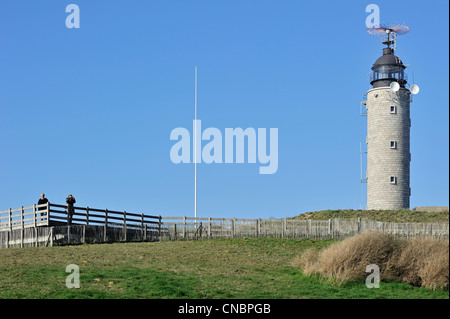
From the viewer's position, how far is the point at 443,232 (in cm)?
1872

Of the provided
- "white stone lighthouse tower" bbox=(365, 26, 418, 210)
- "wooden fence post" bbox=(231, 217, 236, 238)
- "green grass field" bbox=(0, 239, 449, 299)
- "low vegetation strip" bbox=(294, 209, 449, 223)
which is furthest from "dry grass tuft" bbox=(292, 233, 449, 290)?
"white stone lighthouse tower" bbox=(365, 26, 418, 210)

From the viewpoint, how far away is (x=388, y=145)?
201ft

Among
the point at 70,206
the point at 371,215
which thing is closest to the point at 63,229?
the point at 70,206

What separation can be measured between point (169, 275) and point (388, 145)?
137 feet

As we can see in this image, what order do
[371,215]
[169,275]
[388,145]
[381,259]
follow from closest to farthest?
[381,259], [169,275], [371,215], [388,145]

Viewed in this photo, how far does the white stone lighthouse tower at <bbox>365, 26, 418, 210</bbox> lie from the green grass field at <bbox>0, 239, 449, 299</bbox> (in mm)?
29831

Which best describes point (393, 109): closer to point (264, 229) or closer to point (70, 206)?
point (264, 229)

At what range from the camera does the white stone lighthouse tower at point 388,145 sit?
61156 millimetres

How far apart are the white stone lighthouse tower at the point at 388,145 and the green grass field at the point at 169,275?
29831mm

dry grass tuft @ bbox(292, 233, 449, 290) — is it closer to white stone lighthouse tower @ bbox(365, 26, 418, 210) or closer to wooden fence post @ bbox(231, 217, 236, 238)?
wooden fence post @ bbox(231, 217, 236, 238)

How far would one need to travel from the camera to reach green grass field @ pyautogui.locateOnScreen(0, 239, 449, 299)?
66.0 ft

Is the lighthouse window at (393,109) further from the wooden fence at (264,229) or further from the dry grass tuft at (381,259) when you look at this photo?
the dry grass tuft at (381,259)
